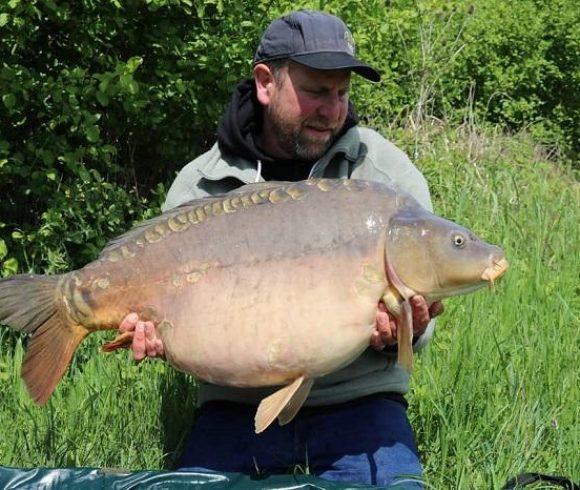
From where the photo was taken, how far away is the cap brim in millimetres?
2744

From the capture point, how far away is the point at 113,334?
3682 millimetres

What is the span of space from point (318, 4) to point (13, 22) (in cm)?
138

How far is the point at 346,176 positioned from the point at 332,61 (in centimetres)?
31

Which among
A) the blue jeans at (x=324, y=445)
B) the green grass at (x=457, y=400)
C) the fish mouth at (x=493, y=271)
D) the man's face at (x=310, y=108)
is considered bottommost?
the green grass at (x=457, y=400)

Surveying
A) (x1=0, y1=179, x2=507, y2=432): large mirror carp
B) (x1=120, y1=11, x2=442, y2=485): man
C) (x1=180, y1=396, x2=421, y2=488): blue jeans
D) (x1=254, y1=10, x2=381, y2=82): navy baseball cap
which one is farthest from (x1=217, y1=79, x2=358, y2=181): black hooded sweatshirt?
(x1=180, y1=396, x2=421, y2=488): blue jeans

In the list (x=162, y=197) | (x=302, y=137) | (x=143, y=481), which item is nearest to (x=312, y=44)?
(x=302, y=137)

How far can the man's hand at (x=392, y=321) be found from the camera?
2.32m

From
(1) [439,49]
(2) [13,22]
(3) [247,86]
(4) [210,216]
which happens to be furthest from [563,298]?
(1) [439,49]

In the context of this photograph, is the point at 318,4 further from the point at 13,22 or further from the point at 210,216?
the point at 210,216

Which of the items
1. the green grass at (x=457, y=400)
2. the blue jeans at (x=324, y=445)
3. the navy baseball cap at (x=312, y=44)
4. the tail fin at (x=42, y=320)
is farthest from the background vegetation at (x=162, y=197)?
the navy baseball cap at (x=312, y=44)

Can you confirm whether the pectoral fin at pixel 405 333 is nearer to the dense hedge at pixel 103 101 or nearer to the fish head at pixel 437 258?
the fish head at pixel 437 258

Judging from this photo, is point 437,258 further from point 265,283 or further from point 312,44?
point 312,44

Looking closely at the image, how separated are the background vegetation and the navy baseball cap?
3.14ft

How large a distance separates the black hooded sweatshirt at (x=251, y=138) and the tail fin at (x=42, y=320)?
71 cm
